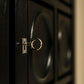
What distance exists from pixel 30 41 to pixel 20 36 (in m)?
0.06

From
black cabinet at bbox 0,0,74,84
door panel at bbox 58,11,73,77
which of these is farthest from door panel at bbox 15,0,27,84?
door panel at bbox 58,11,73,77

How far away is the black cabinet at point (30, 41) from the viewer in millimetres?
608

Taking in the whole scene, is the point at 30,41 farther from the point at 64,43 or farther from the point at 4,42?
the point at 64,43

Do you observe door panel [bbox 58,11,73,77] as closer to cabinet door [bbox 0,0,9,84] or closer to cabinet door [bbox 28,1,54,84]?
cabinet door [bbox 28,1,54,84]

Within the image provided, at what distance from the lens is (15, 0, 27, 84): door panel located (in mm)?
637

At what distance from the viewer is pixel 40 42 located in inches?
27.4

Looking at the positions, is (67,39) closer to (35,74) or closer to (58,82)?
(58,82)

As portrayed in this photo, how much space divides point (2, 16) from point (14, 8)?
0.07m

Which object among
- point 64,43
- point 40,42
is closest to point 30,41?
point 40,42

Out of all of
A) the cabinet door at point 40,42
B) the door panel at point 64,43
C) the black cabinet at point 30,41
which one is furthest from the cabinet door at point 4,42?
the door panel at point 64,43

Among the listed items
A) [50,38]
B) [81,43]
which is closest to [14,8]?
[50,38]

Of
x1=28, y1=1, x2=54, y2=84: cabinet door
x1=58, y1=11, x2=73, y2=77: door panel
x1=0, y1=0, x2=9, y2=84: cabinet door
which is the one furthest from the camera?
x1=58, y1=11, x2=73, y2=77: door panel

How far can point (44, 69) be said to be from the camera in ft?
2.69

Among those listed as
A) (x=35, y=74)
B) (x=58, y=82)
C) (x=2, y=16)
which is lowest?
(x=58, y=82)
